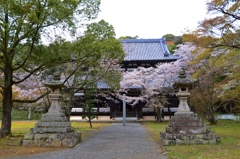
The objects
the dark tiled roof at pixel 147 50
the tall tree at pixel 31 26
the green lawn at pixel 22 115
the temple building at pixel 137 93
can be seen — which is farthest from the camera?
the green lawn at pixel 22 115

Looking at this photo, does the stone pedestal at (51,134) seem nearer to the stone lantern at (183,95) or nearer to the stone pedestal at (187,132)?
the stone pedestal at (187,132)

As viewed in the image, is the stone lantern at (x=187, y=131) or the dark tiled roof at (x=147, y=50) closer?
the stone lantern at (x=187, y=131)

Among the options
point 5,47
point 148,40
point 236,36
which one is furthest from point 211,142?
point 148,40

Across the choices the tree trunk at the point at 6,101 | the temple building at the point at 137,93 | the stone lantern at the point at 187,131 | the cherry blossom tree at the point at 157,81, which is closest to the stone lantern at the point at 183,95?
the stone lantern at the point at 187,131

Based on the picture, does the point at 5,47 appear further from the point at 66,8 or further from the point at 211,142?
the point at 211,142

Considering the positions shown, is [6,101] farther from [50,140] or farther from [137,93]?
[137,93]

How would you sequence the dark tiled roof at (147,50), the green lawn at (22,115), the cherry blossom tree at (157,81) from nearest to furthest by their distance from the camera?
the cherry blossom tree at (157,81), the dark tiled roof at (147,50), the green lawn at (22,115)

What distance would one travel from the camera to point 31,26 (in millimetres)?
9531

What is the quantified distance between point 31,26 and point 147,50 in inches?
947

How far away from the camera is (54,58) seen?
35.8 ft

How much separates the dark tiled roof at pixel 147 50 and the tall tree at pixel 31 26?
16966 millimetres

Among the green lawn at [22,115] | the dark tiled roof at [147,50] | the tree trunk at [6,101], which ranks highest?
the dark tiled roof at [147,50]

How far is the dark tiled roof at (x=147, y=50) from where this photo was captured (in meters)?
29.8

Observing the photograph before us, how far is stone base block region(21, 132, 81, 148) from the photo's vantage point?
950 cm
